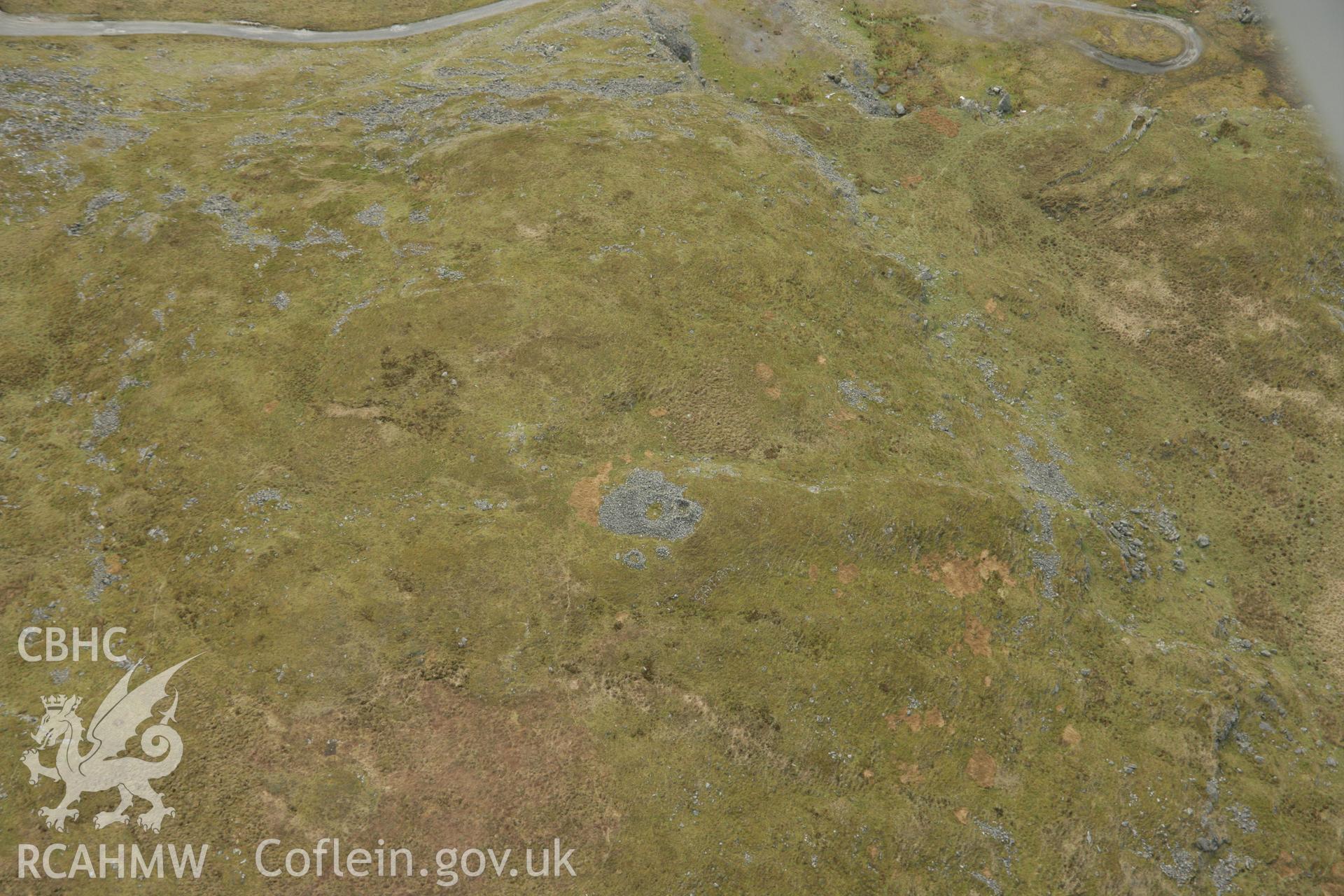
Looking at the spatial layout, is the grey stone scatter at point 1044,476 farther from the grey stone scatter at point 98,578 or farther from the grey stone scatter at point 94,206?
the grey stone scatter at point 94,206

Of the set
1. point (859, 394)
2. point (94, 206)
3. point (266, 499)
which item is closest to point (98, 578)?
point (266, 499)

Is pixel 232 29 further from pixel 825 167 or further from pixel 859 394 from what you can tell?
pixel 859 394

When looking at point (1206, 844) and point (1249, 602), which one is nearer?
point (1206, 844)

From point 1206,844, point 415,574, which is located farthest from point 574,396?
point 1206,844

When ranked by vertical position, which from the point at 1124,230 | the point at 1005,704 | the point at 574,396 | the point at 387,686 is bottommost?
the point at 1005,704

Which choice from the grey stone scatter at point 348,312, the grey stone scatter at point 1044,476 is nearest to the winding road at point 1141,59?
the grey stone scatter at point 1044,476

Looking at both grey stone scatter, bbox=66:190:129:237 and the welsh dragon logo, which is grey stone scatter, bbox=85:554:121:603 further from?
grey stone scatter, bbox=66:190:129:237

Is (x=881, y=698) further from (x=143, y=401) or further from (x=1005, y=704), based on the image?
(x=143, y=401)
